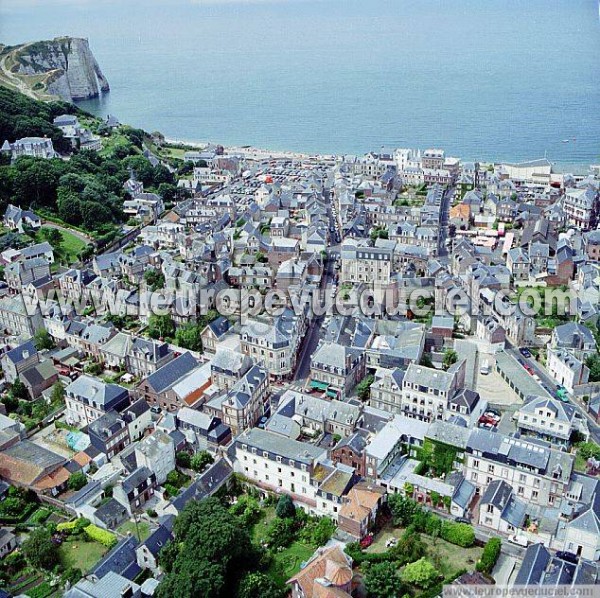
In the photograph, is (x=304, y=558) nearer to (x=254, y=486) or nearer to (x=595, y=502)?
(x=254, y=486)

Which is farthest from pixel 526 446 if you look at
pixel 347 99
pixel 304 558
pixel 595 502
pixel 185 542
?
pixel 347 99

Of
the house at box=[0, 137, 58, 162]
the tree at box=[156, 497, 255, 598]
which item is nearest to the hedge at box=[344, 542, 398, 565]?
the tree at box=[156, 497, 255, 598]

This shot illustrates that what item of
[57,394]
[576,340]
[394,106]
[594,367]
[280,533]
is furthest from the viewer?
[394,106]

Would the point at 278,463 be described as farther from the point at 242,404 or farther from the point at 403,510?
the point at 403,510

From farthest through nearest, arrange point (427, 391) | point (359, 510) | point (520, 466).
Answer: point (427, 391), point (520, 466), point (359, 510)

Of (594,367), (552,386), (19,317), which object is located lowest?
(552,386)

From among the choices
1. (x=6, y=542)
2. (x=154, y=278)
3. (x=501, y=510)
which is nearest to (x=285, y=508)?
(x=501, y=510)

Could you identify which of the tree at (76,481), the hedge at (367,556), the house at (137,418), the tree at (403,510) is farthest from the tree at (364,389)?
the tree at (76,481)
